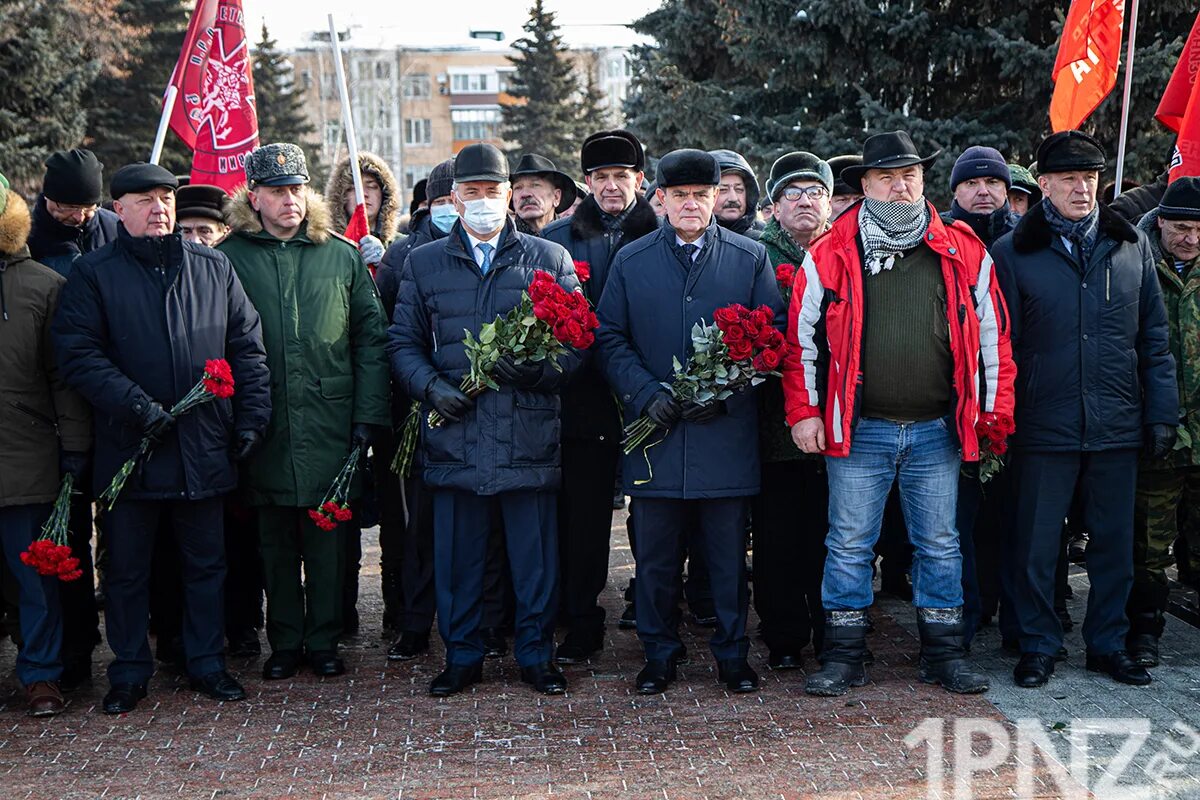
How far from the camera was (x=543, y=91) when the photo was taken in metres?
45.6

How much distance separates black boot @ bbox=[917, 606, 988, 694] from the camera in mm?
6176

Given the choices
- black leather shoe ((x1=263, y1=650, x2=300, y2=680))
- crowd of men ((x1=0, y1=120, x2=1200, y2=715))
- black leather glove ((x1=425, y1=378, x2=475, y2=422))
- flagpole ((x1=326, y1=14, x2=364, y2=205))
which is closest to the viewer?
crowd of men ((x1=0, y1=120, x2=1200, y2=715))

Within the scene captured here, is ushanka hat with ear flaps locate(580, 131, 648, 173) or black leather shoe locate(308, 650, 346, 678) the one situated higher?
ushanka hat with ear flaps locate(580, 131, 648, 173)

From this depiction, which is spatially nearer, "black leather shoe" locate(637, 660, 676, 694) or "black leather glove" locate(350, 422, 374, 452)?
"black leather shoe" locate(637, 660, 676, 694)

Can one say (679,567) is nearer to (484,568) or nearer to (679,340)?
(484,568)

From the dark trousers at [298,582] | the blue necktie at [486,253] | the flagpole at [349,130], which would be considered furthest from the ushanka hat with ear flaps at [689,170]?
the flagpole at [349,130]

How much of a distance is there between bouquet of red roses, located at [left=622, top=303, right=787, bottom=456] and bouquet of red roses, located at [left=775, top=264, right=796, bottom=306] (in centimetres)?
54

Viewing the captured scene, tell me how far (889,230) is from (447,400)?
2104mm

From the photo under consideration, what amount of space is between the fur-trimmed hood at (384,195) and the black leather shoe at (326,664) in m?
3.03

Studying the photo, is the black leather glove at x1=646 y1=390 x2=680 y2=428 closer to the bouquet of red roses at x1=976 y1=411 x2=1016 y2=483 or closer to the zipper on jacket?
the bouquet of red roses at x1=976 y1=411 x2=1016 y2=483

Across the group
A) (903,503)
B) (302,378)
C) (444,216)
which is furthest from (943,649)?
(444,216)

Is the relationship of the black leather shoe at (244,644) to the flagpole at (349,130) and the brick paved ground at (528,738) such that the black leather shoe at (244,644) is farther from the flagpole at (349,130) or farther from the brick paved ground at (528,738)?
the flagpole at (349,130)

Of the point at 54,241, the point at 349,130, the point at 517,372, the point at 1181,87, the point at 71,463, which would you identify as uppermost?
the point at 1181,87

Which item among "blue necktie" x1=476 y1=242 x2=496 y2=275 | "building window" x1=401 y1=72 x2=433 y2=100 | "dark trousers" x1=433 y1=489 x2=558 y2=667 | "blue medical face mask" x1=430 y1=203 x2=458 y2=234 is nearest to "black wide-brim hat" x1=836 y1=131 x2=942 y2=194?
"blue necktie" x1=476 y1=242 x2=496 y2=275
